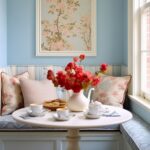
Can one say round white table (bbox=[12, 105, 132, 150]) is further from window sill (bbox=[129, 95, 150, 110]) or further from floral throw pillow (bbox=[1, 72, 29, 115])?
floral throw pillow (bbox=[1, 72, 29, 115])

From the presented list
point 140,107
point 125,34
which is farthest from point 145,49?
point 140,107

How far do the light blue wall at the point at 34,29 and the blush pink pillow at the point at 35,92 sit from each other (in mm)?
510

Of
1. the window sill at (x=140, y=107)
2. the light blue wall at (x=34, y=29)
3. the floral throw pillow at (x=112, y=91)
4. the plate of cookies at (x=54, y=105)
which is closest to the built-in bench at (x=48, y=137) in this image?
the window sill at (x=140, y=107)

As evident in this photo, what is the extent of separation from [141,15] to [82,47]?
87 centimetres

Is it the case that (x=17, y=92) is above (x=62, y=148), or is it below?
above

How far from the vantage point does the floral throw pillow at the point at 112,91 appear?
11.0 feet

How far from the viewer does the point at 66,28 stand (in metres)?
3.86

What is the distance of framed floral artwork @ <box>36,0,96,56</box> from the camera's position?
151 inches

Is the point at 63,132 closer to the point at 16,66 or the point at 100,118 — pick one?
the point at 100,118

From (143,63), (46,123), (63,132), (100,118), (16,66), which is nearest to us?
(46,123)

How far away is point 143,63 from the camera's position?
10.9 ft

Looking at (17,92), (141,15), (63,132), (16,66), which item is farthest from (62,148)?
(141,15)

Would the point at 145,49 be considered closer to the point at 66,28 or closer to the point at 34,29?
the point at 66,28

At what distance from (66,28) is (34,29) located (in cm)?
40
